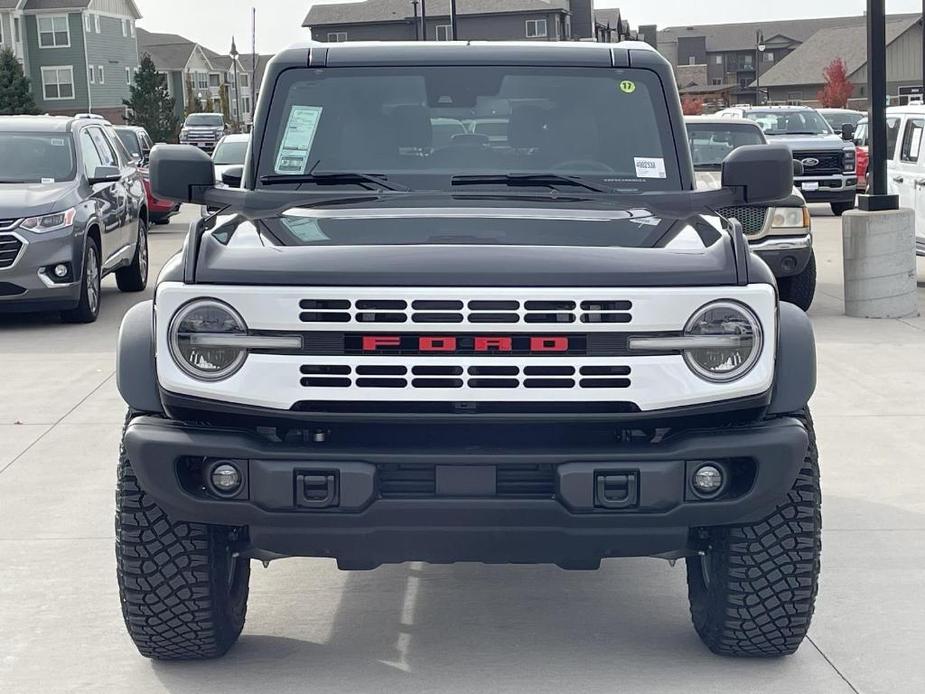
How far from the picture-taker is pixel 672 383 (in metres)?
4.12

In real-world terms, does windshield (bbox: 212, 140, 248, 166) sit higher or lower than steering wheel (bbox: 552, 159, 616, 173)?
lower

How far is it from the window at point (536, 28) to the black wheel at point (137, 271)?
92.3m

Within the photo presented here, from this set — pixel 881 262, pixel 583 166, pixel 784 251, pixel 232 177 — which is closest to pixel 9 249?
pixel 784 251

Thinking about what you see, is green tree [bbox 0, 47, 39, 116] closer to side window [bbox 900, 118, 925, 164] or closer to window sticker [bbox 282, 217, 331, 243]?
side window [bbox 900, 118, 925, 164]

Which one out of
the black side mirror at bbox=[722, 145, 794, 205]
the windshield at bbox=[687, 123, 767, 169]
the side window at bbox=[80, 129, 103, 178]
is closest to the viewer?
the black side mirror at bbox=[722, 145, 794, 205]

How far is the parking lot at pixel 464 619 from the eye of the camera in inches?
183

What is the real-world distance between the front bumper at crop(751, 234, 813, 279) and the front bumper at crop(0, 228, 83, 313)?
5518 mm

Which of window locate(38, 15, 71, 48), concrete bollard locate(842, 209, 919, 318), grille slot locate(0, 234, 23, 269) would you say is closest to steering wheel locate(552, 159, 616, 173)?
concrete bollard locate(842, 209, 919, 318)

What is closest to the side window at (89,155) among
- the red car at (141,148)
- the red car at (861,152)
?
the red car at (141,148)

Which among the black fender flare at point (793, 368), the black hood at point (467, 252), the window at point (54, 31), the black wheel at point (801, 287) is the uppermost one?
the window at point (54, 31)

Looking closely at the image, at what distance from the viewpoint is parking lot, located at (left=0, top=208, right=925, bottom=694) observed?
15.3ft

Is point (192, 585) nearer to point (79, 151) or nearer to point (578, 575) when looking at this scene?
point (578, 575)

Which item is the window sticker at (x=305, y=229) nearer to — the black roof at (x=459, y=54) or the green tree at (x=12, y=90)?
the black roof at (x=459, y=54)

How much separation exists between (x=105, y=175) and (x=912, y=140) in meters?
7.50
